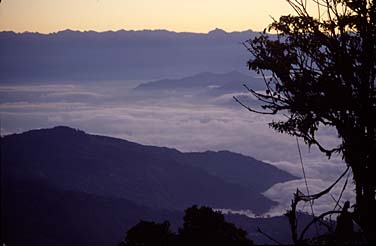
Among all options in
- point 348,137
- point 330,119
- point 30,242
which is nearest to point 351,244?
point 348,137

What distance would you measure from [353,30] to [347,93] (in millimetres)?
1441

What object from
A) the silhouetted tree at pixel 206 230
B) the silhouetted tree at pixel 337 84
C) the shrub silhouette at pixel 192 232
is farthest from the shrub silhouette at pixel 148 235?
the silhouetted tree at pixel 337 84

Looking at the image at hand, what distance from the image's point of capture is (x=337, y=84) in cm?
937

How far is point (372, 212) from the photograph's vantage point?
27.0ft

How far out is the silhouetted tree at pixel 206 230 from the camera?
19703mm

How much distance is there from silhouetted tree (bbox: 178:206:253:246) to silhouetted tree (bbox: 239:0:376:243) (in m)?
8.93

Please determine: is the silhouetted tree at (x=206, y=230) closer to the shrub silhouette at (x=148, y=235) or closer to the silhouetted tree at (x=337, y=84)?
the shrub silhouette at (x=148, y=235)

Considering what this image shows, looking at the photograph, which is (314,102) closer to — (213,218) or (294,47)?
(294,47)

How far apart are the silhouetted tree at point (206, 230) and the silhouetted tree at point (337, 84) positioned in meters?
8.93

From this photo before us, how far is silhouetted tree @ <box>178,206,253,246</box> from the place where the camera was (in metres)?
19.7

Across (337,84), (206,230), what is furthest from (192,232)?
(337,84)

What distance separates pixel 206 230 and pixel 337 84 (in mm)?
12669

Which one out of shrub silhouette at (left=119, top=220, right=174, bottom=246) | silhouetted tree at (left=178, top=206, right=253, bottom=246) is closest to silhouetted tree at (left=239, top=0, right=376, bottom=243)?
silhouetted tree at (left=178, top=206, right=253, bottom=246)

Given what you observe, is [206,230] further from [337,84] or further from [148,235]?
[337,84]
